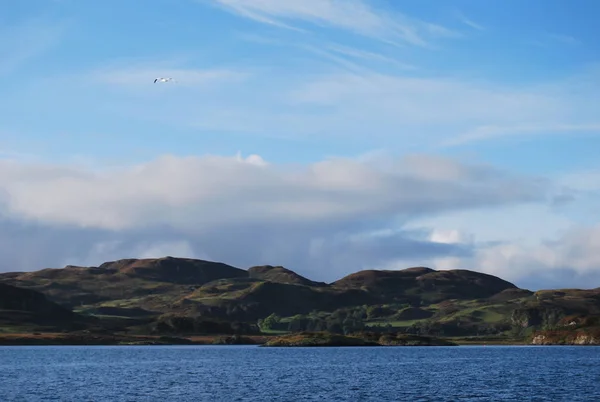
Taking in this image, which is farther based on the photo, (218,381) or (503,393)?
(218,381)

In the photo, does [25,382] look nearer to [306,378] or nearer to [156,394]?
[156,394]

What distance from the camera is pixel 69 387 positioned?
461 feet

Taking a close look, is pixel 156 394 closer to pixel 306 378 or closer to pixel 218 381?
pixel 218 381

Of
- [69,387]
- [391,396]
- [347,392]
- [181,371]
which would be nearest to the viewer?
[391,396]

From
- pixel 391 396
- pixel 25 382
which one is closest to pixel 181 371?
pixel 25 382

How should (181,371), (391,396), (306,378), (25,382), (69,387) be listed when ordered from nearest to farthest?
(391,396) → (69,387) → (25,382) → (306,378) → (181,371)

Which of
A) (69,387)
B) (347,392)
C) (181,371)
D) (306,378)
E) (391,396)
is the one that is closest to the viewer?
(391,396)

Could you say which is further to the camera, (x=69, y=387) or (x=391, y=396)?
(x=69, y=387)

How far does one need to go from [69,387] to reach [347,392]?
47.1m

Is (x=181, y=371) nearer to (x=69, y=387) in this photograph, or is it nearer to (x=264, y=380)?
(x=264, y=380)

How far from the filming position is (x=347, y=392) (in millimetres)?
130000

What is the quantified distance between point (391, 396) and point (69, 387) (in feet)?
181

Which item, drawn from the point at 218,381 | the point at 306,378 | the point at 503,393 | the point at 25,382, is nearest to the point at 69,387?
the point at 25,382

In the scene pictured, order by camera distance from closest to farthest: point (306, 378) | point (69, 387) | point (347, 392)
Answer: point (347, 392) → point (69, 387) → point (306, 378)
